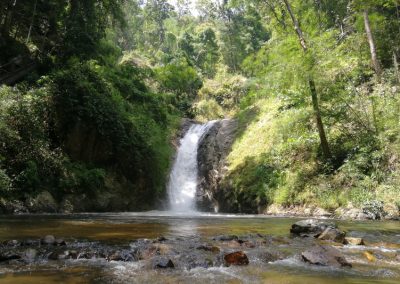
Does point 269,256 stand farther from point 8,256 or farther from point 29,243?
point 29,243

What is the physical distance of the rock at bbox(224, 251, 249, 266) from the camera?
555cm

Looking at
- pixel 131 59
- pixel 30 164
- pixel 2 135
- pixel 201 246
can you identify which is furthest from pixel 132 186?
pixel 131 59

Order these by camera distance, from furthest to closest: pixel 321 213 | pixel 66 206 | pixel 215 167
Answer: pixel 215 167, pixel 66 206, pixel 321 213

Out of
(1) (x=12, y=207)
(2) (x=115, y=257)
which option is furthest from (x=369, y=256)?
(1) (x=12, y=207)

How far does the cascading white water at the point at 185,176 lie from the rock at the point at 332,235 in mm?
14999

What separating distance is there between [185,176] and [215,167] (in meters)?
2.07

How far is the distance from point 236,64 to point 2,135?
1508 inches

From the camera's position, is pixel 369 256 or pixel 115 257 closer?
pixel 115 257

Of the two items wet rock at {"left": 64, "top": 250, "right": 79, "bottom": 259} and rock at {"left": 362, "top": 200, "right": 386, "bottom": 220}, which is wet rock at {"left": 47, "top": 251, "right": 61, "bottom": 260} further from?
rock at {"left": 362, "top": 200, "right": 386, "bottom": 220}

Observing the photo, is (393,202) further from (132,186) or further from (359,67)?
(132,186)

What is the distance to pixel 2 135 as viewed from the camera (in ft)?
44.4

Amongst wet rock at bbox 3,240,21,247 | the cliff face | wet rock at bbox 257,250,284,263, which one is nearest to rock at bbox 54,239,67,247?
wet rock at bbox 3,240,21,247

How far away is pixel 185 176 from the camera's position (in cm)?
2480

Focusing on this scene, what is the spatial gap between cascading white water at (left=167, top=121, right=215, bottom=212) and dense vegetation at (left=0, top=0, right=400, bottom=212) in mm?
1588
